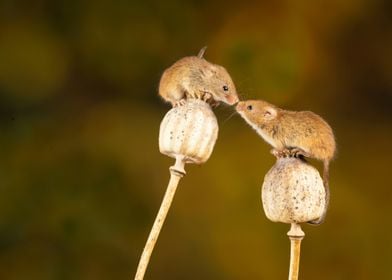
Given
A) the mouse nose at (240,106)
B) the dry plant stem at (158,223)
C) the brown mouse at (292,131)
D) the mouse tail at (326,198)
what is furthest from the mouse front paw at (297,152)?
the dry plant stem at (158,223)

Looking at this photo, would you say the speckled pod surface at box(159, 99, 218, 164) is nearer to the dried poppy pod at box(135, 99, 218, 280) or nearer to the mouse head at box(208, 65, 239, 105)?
the dried poppy pod at box(135, 99, 218, 280)

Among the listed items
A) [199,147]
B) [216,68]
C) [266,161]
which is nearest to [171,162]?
[266,161]

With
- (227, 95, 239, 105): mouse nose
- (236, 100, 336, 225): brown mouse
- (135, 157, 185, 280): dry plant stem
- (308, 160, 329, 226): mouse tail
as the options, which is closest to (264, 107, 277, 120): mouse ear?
(236, 100, 336, 225): brown mouse

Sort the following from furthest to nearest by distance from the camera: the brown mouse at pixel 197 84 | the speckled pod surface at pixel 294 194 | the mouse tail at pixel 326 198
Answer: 1. the brown mouse at pixel 197 84
2. the mouse tail at pixel 326 198
3. the speckled pod surface at pixel 294 194

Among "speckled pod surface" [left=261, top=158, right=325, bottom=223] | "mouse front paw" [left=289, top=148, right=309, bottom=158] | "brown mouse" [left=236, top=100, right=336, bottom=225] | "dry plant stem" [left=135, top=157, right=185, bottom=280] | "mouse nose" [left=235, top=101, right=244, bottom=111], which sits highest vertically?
"mouse nose" [left=235, top=101, right=244, bottom=111]

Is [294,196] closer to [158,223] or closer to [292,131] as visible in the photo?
[292,131]

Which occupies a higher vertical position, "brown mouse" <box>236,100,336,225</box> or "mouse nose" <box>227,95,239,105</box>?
"mouse nose" <box>227,95,239,105</box>

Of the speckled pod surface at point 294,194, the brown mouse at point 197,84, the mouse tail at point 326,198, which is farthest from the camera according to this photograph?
the brown mouse at point 197,84

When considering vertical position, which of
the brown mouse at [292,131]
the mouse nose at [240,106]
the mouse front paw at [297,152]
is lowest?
the mouse front paw at [297,152]

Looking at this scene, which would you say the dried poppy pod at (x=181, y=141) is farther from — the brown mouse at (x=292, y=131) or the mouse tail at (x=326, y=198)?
the mouse tail at (x=326, y=198)

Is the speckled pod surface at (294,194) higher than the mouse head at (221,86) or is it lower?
lower
